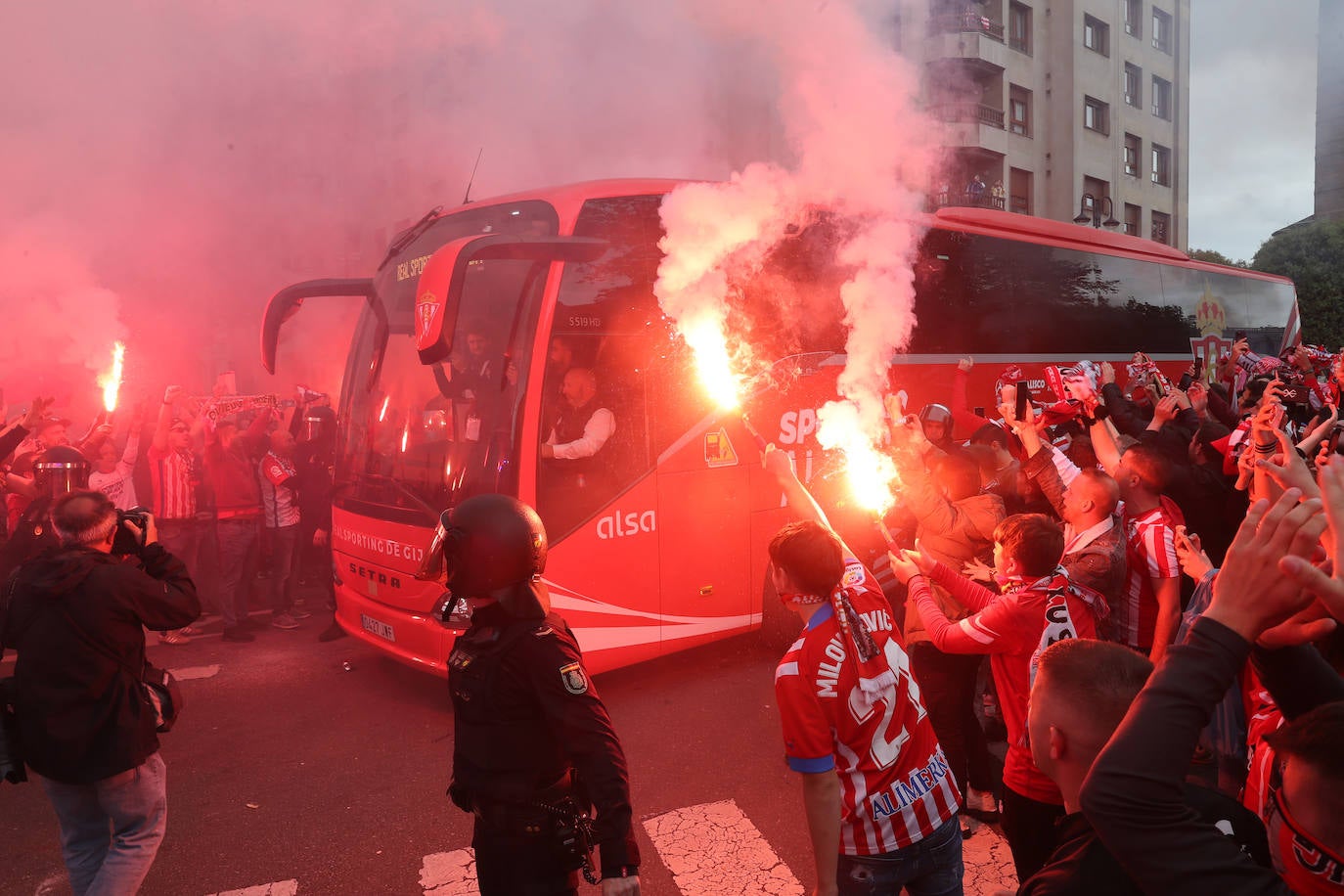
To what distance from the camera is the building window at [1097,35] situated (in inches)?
1177

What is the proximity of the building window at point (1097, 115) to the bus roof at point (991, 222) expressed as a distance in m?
20.6

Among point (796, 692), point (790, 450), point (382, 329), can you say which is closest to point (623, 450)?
point (790, 450)

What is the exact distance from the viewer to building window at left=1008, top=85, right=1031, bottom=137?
29.7 m

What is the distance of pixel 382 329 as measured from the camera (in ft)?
19.2

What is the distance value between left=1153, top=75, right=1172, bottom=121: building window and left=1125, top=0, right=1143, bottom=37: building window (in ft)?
6.76

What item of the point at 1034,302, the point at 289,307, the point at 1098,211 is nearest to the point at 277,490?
the point at 289,307

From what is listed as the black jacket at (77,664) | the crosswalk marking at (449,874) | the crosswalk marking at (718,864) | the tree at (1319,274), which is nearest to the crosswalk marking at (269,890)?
the crosswalk marking at (718,864)

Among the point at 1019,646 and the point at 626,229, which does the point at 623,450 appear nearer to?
the point at 626,229

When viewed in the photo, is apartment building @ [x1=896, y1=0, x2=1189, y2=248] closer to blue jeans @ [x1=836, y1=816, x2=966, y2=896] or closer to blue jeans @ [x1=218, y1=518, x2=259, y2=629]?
blue jeans @ [x1=218, y1=518, x2=259, y2=629]

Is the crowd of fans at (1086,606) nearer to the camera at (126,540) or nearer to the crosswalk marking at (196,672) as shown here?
the crosswalk marking at (196,672)

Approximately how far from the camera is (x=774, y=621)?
19.9ft

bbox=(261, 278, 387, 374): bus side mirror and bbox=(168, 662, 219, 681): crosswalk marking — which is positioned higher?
bbox=(261, 278, 387, 374): bus side mirror

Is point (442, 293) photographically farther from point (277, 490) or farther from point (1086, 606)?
point (277, 490)

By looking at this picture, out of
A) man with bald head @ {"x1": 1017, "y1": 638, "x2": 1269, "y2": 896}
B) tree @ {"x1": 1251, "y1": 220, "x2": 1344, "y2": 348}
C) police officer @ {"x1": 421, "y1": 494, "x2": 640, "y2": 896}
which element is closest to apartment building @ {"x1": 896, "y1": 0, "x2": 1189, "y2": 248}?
tree @ {"x1": 1251, "y1": 220, "x2": 1344, "y2": 348}
